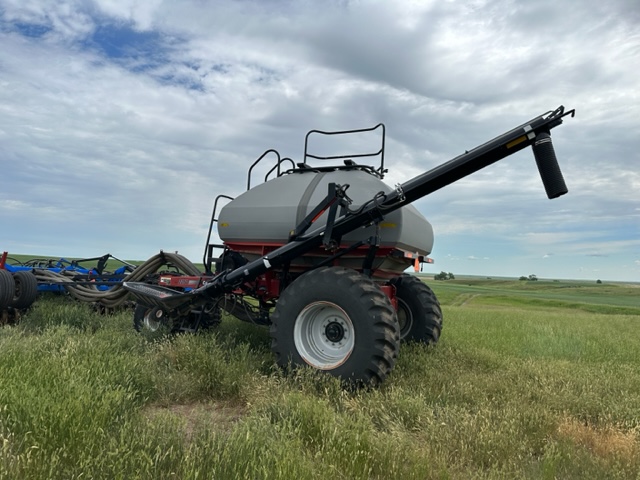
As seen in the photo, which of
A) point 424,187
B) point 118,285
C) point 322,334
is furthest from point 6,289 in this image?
point 424,187

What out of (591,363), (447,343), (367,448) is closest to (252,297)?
(447,343)

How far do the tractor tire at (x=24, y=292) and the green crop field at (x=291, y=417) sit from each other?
305 centimetres

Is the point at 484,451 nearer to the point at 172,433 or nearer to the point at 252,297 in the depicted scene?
the point at 172,433

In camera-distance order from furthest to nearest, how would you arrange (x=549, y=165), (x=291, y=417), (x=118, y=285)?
(x=118, y=285)
(x=549, y=165)
(x=291, y=417)

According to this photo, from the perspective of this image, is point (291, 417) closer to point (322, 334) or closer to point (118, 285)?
point (322, 334)

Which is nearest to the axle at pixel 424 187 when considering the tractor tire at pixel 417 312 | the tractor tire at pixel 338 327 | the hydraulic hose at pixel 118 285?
the tractor tire at pixel 338 327

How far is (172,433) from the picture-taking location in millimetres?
2850

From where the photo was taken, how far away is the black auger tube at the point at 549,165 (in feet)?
13.8

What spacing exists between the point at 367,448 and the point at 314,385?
4.62 ft

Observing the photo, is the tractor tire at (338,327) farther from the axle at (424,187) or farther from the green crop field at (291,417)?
the axle at (424,187)

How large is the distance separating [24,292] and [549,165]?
8315 millimetres

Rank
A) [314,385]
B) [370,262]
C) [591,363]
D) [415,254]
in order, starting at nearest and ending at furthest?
1. [314,385]
2. [370,262]
3. [415,254]
4. [591,363]

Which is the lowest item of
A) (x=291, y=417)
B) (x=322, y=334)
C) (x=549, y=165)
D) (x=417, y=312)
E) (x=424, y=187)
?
(x=291, y=417)

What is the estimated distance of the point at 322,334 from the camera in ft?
16.1
